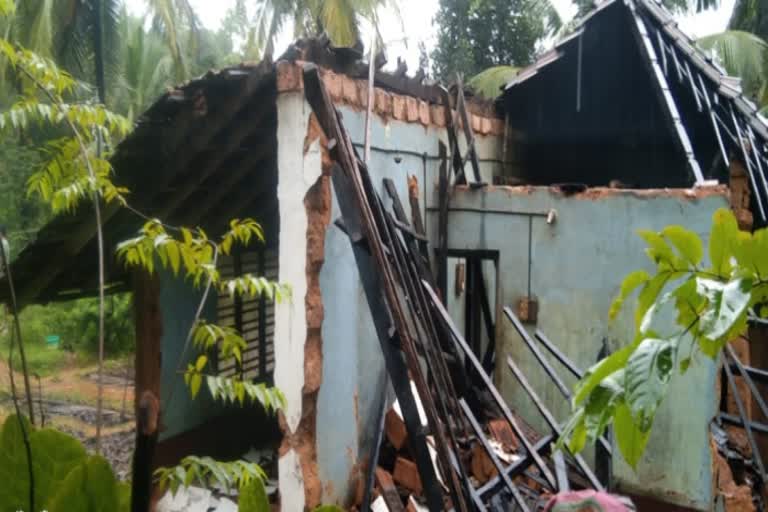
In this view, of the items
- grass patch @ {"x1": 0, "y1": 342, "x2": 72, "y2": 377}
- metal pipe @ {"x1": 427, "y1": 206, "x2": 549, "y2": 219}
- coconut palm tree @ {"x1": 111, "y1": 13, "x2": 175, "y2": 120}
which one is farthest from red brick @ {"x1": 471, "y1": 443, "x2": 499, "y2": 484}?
coconut palm tree @ {"x1": 111, "y1": 13, "x2": 175, "y2": 120}

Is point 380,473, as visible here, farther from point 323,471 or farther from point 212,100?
point 212,100

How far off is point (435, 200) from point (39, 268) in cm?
343

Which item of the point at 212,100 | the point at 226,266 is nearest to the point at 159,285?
the point at 226,266

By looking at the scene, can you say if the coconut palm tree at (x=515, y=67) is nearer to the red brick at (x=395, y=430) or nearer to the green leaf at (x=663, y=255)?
the red brick at (x=395, y=430)

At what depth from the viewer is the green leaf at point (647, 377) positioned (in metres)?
0.90

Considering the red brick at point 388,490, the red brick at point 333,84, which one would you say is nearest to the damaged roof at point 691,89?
the red brick at point 333,84

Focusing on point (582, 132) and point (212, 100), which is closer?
point (212, 100)

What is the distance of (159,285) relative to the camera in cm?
614

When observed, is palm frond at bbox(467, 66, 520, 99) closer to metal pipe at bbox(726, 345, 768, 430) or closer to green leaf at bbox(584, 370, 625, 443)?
metal pipe at bbox(726, 345, 768, 430)

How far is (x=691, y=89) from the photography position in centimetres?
638

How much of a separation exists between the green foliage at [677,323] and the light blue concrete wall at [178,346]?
554 centimetres

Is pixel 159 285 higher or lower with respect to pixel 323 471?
higher

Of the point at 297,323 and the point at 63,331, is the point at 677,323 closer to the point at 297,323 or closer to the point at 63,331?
the point at 297,323

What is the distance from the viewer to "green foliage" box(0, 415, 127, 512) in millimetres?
1086
